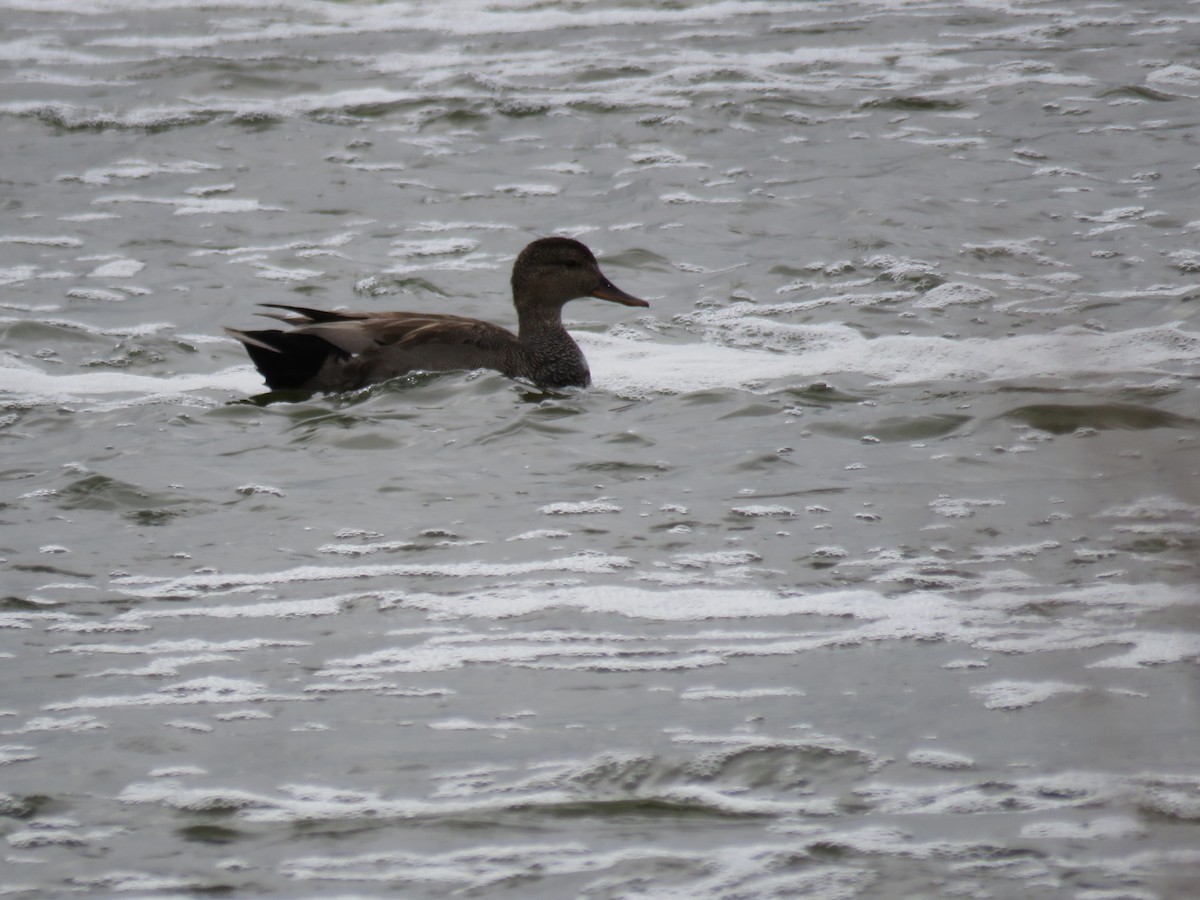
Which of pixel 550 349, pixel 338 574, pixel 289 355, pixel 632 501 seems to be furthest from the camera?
pixel 550 349

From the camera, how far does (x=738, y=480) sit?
22.8 ft

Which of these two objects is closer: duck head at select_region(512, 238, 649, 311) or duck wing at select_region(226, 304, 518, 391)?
duck wing at select_region(226, 304, 518, 391)

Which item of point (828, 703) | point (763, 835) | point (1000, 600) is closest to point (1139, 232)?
point (1000, 600)

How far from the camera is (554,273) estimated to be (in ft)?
31.2

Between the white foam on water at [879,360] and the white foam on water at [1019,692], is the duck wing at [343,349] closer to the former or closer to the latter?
the white foam on water at [879,360]

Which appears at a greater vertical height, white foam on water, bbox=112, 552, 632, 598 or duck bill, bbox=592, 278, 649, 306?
duck bill, bbox=592, 278, 649, 306

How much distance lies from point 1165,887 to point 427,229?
8.97m

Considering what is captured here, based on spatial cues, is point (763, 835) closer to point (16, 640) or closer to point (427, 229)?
point (16, 640)

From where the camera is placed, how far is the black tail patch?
8.70m

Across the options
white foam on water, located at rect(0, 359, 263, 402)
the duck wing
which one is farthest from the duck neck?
white foam on water, located at rect(0, 359, 263, 402)

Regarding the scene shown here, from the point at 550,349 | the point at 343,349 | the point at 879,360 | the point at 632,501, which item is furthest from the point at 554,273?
the point at 632,501

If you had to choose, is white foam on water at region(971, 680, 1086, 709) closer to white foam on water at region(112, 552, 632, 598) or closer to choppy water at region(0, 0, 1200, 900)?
choppy water at region(0, 0, 1200, 900)

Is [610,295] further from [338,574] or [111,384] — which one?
[338,574]

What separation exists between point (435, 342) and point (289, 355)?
0.74 meters
